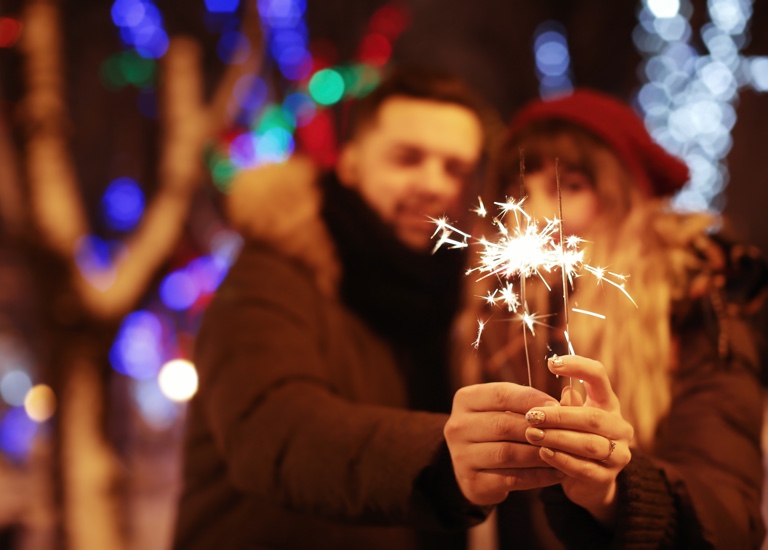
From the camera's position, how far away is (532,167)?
1.04 m

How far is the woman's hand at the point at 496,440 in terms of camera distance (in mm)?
777

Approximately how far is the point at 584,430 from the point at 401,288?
0.81m

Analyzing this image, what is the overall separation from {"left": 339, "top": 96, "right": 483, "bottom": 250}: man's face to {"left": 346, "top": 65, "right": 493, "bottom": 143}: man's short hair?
0.02m

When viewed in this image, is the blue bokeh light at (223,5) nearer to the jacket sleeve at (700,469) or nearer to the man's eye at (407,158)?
the man's eye at (407,158)

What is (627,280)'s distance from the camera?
120cm

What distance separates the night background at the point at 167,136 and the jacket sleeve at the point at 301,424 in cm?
73

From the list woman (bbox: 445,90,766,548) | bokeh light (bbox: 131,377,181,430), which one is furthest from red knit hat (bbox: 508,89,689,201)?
bokeh light (bbox: 131,377,181,430)

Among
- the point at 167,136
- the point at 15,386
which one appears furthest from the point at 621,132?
the point at 15,386

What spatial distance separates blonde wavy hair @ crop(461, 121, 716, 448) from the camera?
1170 millimetres

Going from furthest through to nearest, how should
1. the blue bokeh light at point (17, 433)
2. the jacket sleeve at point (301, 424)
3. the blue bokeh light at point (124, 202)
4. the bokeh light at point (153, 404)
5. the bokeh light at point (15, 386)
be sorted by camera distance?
the bokeh light at point (153, 404), the bokeh light at point (15, 386), the blue bokeh light at point (17, 433), the blue bokeh light at point (124, 202), the jacket sleeve at point (301, 424)

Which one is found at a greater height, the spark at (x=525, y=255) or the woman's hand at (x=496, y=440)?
the spark at (x=525, y=255)

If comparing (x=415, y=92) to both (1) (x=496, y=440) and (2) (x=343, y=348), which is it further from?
(1) (x=496, y=440)

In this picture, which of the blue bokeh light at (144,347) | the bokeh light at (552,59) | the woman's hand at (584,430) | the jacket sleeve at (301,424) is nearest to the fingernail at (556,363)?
the woman's hand at (584,430)

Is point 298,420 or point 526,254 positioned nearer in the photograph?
point 526,254
